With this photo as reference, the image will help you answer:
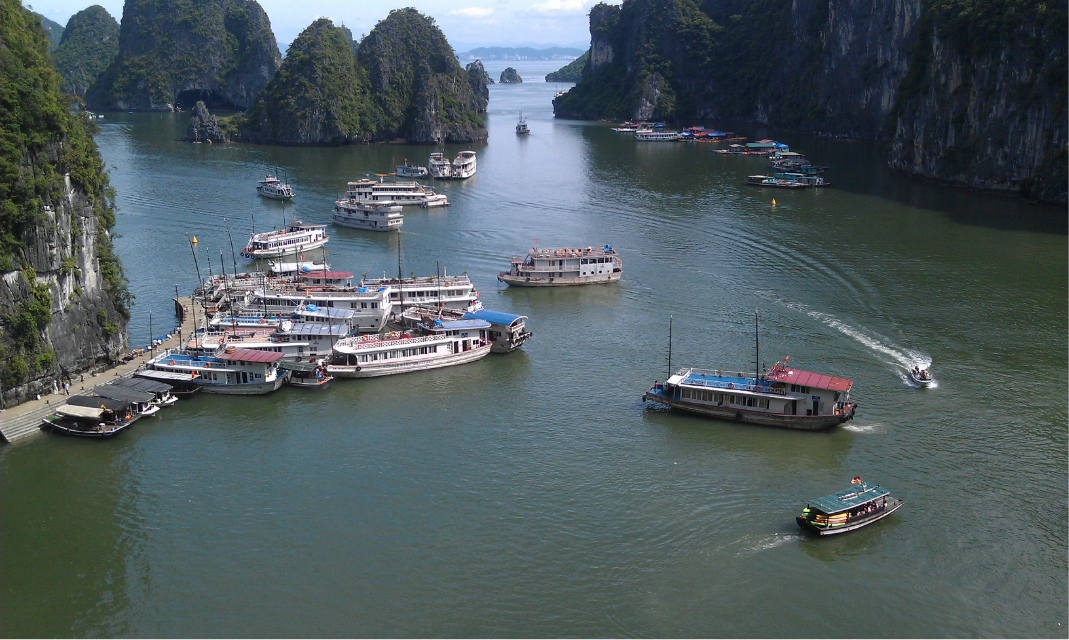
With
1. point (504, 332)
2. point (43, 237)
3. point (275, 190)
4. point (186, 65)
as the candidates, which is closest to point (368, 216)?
point (275, 190)

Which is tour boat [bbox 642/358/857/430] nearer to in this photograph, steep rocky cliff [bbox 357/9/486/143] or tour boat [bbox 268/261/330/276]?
tour boat [bbox 268/261/330/276]

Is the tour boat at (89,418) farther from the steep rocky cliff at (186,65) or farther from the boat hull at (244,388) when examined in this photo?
the steep rocky cliff at (186,65)

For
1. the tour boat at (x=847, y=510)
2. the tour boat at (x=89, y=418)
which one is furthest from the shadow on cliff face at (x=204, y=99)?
the tour boat at (x=847, y=510)

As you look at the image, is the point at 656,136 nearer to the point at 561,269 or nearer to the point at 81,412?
the point at 561,269

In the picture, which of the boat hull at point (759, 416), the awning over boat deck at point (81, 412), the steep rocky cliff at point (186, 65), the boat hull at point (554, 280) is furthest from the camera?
the steep rocky cliff at point (186, 65)

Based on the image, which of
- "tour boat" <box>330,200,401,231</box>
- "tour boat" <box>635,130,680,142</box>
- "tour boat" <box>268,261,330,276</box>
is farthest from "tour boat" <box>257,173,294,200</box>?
"tour boat" <box>635,130,680,142</box>

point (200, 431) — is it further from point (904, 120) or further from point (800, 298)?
point (904, 120)
